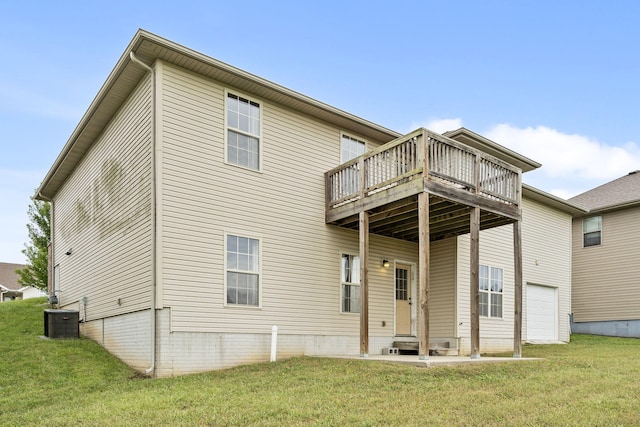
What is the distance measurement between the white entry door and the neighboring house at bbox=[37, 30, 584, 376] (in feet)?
0.16

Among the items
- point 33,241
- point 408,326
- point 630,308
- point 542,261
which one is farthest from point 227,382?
point 33,241

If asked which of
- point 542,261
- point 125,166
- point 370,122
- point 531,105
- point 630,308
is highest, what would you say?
point 531,105

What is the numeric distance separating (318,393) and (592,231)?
17302 millimetres

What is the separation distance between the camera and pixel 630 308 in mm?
18641

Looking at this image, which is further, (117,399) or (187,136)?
(187,136)

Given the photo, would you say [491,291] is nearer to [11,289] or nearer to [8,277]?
[11,289]

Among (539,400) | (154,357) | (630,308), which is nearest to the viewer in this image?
(539,400)

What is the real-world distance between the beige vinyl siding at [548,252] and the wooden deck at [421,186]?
5023 mm

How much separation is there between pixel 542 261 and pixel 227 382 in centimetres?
1279

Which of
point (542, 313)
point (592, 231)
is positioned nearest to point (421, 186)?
point (542, 313)

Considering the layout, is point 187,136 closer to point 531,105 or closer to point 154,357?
point 154,357

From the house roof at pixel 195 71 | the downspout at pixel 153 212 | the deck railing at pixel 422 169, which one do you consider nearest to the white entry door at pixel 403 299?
the deck railing at pixel 422 169

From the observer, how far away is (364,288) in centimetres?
1027

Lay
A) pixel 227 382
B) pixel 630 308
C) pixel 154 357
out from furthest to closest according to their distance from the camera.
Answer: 1. pixel 630 308
2. pixel 154 357
3. pixel 227 382
